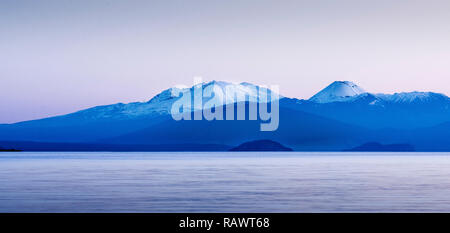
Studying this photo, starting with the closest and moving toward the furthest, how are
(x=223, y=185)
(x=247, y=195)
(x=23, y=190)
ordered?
(x=247, y=195) < (x=23, y=190) < (x=223, y=185)

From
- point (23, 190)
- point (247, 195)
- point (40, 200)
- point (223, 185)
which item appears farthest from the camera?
point (223, 185)

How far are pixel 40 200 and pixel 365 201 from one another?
1237 cm

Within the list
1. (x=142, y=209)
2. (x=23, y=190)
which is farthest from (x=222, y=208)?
(x=23, y=190)

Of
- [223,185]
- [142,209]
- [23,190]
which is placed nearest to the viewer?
[142,209]

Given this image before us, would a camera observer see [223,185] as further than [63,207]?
Yes
